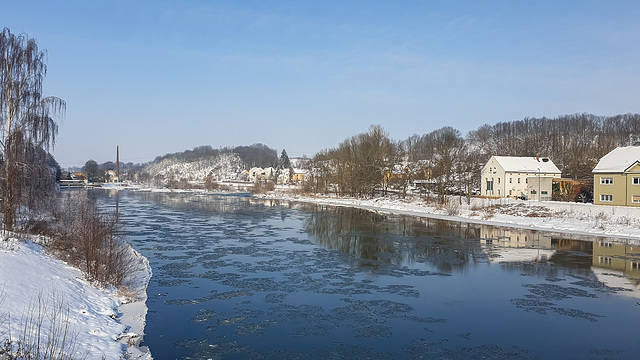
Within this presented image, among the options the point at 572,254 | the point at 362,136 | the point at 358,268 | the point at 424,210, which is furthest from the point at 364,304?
the point at 362,136

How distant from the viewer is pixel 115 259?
12367mm

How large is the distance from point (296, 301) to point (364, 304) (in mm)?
1839

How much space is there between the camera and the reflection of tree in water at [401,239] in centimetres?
1850

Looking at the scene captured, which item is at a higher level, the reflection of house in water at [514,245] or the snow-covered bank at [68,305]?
the snow-covered bank at [68,305]

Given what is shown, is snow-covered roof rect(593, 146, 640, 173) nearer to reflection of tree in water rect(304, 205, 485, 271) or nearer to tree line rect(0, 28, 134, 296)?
reflection of tree in water rect(304, 205, 485, 271)

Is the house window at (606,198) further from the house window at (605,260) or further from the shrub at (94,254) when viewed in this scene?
the shrub at (94,254)

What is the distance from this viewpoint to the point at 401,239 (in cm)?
2352

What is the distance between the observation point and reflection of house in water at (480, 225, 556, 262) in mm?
18984

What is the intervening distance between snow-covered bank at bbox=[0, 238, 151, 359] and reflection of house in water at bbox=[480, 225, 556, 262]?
14367 millimetres

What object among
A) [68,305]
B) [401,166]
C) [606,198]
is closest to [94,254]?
[68,305]

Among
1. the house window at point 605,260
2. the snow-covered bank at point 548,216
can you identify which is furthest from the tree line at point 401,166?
the house window at point 605,260

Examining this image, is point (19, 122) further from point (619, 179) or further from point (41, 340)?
point (619, 179)

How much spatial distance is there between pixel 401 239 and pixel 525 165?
3830cm

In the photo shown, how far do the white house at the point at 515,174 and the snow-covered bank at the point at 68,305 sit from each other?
48.5 meters
